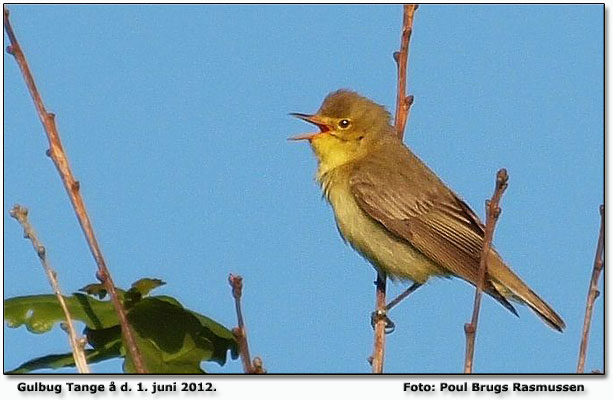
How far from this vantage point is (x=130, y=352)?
2.75 m

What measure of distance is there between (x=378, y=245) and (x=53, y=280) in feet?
12.0

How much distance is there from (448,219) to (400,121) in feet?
3.86

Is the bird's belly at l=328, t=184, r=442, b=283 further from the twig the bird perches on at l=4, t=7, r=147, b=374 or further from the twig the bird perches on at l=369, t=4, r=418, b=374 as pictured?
the twig the bird perches on at l=4, t=7, r=147, b=374

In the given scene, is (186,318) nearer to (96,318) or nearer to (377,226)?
(96,318)

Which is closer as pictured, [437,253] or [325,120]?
[437,253]

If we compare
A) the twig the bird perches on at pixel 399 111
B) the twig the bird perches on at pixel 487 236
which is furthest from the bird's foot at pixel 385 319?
the twig the bird perches on at pixel 487 236

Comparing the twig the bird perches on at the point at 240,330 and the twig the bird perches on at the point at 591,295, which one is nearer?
the twig the bird perches on at the point at 240,330

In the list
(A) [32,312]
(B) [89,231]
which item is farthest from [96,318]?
(B) [89,231]

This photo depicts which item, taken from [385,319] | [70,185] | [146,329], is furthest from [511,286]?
[70,185]

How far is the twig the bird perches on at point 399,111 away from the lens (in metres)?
4.05

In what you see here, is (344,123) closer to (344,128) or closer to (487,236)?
(344,128)

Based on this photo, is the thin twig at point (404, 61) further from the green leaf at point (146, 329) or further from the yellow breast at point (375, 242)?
the green leaf at point (146, 329)

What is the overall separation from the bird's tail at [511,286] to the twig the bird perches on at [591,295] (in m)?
2.57

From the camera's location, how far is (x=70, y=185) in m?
2.86
